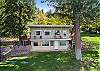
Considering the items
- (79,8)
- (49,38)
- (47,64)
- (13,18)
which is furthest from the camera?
(13,18)

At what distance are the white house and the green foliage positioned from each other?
3.51 m

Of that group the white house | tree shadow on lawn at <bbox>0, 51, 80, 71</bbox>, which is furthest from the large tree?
the white house

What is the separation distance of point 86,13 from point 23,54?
13.9 metres

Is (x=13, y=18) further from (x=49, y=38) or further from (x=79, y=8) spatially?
(x=79, y=8)

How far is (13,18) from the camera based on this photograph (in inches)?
1991

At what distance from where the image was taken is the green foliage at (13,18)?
49.8 m

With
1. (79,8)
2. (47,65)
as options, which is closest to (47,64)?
(47,65)

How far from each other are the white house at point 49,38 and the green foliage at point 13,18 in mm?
3509

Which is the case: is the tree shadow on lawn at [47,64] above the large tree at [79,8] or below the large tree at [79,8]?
below

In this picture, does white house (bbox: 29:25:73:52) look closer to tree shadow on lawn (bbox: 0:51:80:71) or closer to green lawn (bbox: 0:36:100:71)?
tree shadow on lawn (bbox: 0:51:80:71)

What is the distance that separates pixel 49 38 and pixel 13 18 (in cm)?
857

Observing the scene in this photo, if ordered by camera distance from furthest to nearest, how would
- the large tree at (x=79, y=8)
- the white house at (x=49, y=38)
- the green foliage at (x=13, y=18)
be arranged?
the green foliage at (x=13, y=18), the white house at (x=49, y=38), the large tree at (x=79, y=8)

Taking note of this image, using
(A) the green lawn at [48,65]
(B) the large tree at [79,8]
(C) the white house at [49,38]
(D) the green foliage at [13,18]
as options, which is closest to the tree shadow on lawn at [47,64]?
(A) the green lawn at [48,65]

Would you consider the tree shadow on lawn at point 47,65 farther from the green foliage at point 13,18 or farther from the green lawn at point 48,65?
the green foliage at point 13,18
